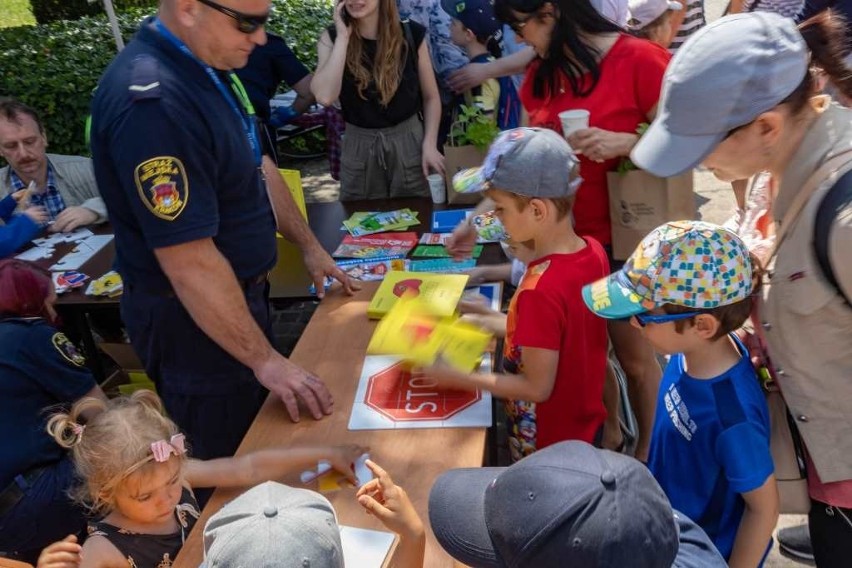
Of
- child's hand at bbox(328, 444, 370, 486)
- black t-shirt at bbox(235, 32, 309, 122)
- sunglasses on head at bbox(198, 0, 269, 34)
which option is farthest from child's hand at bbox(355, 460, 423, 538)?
black t-shirt at bbox(235, 32, 309, 122)

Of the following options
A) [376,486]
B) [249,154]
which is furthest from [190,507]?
[249,154]

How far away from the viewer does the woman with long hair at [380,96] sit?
385 cm

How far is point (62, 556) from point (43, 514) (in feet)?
2.19

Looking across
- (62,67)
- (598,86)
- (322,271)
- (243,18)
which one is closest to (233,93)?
(243,18)

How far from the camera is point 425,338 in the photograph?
2.22 meters

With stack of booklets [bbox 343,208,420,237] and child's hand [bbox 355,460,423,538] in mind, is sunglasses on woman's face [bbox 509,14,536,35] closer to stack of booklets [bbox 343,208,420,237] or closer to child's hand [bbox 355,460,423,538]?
A: stack of booklets [bbox 343,208,420,237]

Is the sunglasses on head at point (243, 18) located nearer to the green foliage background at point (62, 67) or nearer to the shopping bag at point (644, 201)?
the shopping bag at point (644, 201)

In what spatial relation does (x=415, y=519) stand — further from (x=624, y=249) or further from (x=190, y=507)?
(x=624, y=249)

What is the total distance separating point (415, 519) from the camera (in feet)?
5.28

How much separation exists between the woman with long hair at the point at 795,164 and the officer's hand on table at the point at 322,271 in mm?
1418

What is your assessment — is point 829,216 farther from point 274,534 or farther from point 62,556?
point 62,556

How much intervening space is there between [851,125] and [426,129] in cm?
261

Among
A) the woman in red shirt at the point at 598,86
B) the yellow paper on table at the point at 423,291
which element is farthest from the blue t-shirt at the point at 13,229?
the woman in red shirt at the point at 598,86

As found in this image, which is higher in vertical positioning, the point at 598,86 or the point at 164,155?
the point at 164,155
